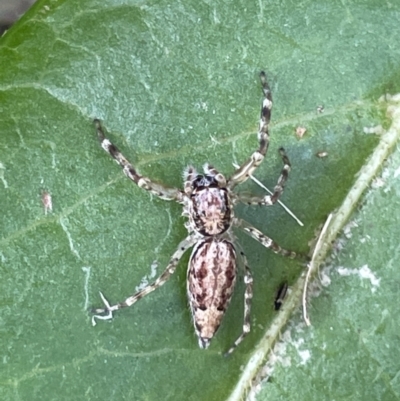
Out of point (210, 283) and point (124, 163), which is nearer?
point (124, 163)

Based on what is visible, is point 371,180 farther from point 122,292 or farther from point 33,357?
point 33,357

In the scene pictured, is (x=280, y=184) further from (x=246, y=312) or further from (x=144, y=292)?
(x=144, y=292)

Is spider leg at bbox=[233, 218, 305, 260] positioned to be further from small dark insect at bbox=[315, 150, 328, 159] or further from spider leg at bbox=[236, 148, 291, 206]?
small dark insect at bbox=[315, 150, 328, 159]

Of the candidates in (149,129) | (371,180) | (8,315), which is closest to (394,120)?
(371,180)

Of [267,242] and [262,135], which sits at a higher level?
[262,135]

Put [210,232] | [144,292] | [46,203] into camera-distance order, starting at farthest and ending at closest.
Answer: [210,232], [144,292], [46,203]

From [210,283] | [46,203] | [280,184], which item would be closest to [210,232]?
[210,283]

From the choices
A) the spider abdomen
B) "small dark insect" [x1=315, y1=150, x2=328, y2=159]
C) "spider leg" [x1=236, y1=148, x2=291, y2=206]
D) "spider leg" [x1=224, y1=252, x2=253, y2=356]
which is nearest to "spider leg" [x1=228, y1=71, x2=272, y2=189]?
"spider leg" [x1=236, y1=148, x2=291, y2=206]
